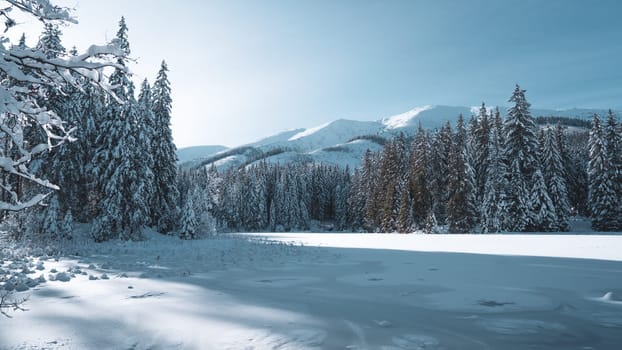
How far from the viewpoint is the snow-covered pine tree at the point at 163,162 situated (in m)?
30.4

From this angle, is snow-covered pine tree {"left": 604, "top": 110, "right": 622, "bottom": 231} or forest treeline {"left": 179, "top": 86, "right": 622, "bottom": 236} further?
snow-covered pine tree {"left": 604, "top": 110, "right": 622, "bottom": 231}

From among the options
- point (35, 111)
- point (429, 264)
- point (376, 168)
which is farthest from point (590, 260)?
point (376, 168)

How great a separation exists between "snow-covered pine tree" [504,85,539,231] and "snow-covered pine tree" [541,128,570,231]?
389 cm

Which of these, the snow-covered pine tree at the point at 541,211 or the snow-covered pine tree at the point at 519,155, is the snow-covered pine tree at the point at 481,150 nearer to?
the snow-covered pine tree at the point at 519,155

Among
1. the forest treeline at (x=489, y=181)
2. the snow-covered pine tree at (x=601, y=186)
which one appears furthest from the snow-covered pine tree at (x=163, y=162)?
the snow-covered pine tree at (x=601, y=186)

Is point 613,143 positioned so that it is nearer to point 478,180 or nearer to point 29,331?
point 478,180

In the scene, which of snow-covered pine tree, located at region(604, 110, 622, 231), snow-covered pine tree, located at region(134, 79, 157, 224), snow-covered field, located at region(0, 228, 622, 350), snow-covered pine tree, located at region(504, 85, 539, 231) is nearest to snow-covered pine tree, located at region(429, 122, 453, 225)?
snow-covered pine tree, located at region(504, 85, 539, 231)

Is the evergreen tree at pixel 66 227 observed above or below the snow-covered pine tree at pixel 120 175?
below

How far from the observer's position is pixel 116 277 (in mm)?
9188

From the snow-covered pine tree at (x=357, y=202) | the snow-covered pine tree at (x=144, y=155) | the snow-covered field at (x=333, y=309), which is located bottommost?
the snow-covered pine tree at (x=357, y=202)

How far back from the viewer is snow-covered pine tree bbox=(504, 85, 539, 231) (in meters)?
32.6

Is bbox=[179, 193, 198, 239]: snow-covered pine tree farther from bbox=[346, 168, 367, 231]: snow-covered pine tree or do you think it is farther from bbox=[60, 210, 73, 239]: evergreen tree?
bbox=[346, 168, 367, 231]: snow-covered pine tree

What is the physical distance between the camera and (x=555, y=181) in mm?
36250

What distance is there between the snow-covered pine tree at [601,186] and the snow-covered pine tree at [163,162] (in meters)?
43.7
